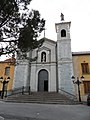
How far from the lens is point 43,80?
23000mm

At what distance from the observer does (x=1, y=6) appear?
690cm

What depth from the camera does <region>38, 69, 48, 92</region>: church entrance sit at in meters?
22.5

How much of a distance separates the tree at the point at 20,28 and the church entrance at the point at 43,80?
14.9 meters

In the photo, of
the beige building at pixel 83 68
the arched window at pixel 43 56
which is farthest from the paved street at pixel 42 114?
the arched window at pixel 43 56

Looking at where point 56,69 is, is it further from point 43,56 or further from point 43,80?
point 43,56

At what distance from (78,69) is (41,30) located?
14.5 metres

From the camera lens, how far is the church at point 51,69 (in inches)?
846

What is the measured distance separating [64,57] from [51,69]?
290 centimetres

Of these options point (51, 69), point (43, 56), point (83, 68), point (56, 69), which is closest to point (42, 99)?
point (51, 69)

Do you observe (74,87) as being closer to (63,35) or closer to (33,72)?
(33,72)

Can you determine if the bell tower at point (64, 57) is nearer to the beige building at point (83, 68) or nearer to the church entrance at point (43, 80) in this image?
the beige building at point (83, 68)

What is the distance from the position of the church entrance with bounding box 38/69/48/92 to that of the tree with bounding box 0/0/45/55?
14.9m

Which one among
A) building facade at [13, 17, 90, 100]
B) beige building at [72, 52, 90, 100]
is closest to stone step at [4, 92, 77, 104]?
building facade at [13, 17, 90, 100]

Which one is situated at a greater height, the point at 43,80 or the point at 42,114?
the point at 43,80
